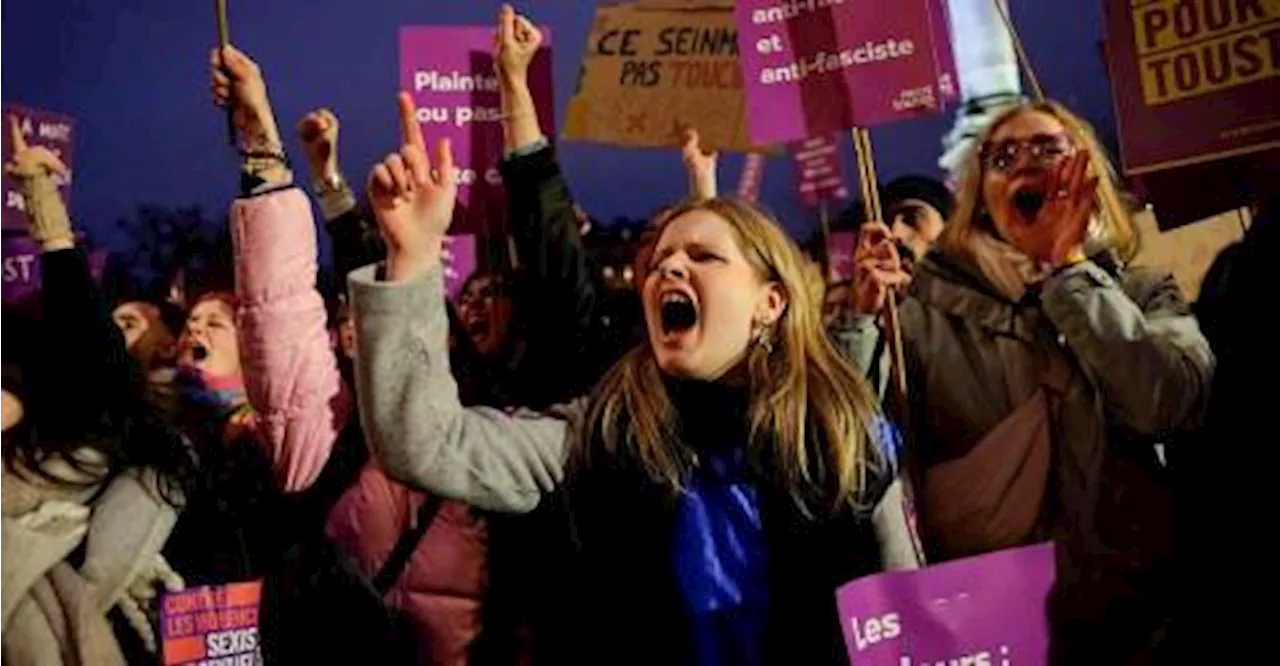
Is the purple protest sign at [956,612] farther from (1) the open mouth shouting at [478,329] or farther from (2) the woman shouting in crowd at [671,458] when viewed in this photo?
(1) the open mouth shouting at [478,329]

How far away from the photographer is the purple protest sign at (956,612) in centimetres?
244

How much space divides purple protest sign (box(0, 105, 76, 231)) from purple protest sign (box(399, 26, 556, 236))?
1250 millimetres

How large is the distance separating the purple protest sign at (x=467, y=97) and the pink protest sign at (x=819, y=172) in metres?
6.25

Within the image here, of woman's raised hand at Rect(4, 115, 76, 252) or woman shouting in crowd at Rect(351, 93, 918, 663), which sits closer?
woman shouting in crowd at Rect(351, 93, 918, 663)

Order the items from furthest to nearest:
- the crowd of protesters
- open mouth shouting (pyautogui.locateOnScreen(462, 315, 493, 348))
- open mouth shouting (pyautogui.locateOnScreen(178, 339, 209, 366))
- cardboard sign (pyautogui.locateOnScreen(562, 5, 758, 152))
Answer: cardboard sign (pyautogui.locateOnScreen(562, 5, 758, 152)) < open mouth shouting (pyautogui.locateOnScreen(178, 339, 209, 366)) < open mouth shouting (pyautogui.locateOnScreen(462, 315, 493, 348)) < the crowd of protesters

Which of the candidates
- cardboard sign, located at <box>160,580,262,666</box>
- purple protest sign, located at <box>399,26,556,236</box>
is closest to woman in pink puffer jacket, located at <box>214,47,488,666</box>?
cardboard sign, located at <box>160,580,262,666</box>

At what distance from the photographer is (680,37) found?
4.70 metres

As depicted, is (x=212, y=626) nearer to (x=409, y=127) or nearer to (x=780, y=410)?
Result: (x=409, y=127)

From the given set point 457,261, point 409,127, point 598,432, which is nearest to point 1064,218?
point 598,432

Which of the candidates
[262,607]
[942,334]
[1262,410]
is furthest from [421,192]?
[1262,410]

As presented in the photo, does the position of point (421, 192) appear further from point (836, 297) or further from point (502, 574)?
point (836, 297)

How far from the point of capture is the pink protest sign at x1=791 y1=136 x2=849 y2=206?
10.5 meters

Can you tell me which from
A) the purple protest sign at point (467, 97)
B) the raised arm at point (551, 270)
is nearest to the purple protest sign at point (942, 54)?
the raised arm at point (551, 270)

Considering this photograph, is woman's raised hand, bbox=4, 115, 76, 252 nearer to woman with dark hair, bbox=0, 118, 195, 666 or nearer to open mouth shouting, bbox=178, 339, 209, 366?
woman with dark hair, bbox=0, 118, 195, 666
